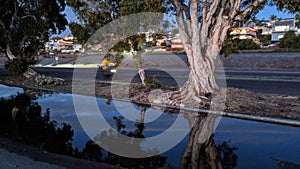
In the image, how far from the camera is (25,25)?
64.6 ft

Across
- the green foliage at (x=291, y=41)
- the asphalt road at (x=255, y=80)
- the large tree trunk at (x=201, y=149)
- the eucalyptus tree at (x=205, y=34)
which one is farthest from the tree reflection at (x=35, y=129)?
the green foliage at (x=291, y=41)

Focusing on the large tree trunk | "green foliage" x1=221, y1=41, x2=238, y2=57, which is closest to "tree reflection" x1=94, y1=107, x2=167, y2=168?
the large tree trunk

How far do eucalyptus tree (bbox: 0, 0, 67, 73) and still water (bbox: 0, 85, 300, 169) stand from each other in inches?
433

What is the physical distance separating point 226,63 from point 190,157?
1005 inches

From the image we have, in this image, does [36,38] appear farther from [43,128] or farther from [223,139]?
[223,139]

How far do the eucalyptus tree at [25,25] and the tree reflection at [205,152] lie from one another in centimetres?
1554

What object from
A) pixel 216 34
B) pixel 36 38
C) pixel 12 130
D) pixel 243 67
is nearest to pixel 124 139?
pixel 12 130

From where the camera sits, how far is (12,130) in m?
7.18

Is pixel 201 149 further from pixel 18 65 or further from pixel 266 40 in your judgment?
pixel 266 40

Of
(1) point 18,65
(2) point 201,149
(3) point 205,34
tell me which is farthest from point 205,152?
(1) point 18,65

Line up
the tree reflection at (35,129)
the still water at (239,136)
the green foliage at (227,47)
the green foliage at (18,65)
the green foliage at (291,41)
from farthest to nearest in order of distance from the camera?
the green foliage at (291,41) < the green foliage at (18,65) < the green foliage at (227,47) < the tree reflection at (35,129) < the still water at (239,136)

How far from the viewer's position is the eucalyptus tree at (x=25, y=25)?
63.1 feet

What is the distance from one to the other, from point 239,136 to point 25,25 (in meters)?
17.5

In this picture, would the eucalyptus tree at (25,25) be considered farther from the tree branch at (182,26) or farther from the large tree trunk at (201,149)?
the large tree trunk at (201,149)
